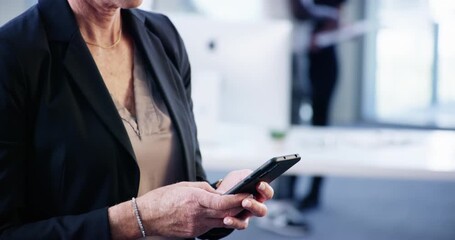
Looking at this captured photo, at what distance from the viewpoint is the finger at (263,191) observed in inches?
40.8

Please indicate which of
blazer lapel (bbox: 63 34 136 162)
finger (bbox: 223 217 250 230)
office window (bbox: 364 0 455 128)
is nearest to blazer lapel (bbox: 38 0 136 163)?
blazer lapel (bbox: 63 34 136 162)

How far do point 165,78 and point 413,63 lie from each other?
21.2 feet

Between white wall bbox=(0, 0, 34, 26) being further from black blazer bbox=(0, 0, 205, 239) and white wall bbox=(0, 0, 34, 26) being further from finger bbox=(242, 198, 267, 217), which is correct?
finger bbox=(242, 198, 267, 217)

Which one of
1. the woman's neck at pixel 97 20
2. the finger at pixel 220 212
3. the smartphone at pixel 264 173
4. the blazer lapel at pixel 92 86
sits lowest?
the finger at pixel 220 212

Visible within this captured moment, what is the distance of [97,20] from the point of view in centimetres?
113

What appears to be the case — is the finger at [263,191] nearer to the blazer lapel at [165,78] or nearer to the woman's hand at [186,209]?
the woman's hand at [186,209]

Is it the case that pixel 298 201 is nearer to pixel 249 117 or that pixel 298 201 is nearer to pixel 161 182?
pixel 249 117

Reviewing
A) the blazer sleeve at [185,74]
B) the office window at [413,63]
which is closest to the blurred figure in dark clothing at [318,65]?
the office window at [413,63]

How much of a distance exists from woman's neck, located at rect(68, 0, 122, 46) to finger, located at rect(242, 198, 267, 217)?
44cm

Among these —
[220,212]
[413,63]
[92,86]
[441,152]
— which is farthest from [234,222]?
[413,63]

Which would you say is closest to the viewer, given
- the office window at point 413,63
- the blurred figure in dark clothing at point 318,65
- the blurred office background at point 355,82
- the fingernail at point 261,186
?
the fingernail at point 261,186

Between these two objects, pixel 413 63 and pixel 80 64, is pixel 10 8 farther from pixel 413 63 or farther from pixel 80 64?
pixel 413 63

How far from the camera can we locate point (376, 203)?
4.52 m

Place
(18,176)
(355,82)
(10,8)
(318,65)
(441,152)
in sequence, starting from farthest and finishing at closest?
(355,82) < (318,65) < (10,8) < (441,152) < (18,176)
